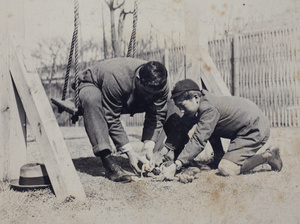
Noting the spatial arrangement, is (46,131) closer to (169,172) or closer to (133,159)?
(133,159)

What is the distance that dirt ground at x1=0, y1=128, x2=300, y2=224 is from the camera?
204 centimetres

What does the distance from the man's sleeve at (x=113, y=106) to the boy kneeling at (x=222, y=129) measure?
439 millimetres

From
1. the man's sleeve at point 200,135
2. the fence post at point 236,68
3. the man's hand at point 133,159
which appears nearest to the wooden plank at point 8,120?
the man's hand at point 133,159

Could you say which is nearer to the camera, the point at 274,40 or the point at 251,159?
the point at 251,159

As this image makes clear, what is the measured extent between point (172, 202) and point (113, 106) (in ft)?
3.23

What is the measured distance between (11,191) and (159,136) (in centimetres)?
129

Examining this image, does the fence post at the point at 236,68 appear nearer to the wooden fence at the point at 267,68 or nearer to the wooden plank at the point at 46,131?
the wooden fence at the point at 267,68

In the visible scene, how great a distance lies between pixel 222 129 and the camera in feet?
9.56

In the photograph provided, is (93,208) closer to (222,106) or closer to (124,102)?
(124,102)

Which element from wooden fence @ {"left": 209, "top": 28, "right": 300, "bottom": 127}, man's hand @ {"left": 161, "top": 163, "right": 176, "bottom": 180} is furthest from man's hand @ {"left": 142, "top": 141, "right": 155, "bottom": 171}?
wooden fence @ {"left": 209, "top": 28, "right": 300, "bottom": 127}

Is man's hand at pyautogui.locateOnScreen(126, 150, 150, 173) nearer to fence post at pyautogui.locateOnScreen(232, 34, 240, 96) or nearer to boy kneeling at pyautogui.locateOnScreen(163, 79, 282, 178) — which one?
boy kneeling at pyautogui.locateOnScreen(163, 79, 282, 178)

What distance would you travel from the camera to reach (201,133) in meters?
2.74

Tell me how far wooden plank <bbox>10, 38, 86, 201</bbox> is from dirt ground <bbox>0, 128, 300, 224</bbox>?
0.39 feet

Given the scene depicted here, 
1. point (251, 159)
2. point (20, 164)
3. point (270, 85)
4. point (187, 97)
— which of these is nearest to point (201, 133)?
point (187, 97)
